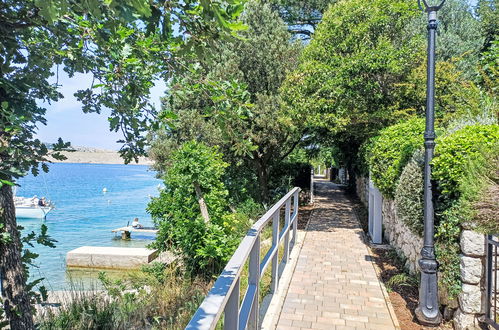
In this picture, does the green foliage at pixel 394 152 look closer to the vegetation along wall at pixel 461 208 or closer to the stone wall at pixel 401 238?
the stone wall at pixel 401 238

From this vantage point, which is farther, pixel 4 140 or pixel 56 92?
pixel 56 92

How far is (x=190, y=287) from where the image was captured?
5922 millimetres

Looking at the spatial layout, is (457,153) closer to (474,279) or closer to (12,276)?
(474,279)

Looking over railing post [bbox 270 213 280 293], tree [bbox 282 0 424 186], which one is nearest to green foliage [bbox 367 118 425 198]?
tree [bbox 282 0 424 186]

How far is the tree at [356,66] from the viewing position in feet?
27.6

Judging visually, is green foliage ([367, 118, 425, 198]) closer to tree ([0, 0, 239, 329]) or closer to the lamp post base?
the lamp post base

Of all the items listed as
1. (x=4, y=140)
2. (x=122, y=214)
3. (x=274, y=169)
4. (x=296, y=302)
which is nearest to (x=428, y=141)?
(x=296, y=302)

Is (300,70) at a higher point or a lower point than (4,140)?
higher

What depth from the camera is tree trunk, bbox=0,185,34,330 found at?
2855 mm

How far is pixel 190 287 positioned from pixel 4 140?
4315 millimetres

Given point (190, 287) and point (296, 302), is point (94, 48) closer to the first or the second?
point (296, 302)

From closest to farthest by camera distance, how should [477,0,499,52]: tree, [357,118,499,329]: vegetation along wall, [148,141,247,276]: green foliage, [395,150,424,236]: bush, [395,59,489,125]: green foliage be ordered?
[357,118,499,329]: vegetation along wall → [395,150,424,236]: bush → [148,141,247,276]: green foliage → [395,59,489,125]: green foliage → [477,0,499,52]: tree

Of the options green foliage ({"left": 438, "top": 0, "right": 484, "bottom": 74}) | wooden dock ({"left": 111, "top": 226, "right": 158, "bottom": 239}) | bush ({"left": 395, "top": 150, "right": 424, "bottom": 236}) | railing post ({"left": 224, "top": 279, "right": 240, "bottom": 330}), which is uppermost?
green foliage ({"left": 438, "top": 0, "right": 484, "bottom": 74})

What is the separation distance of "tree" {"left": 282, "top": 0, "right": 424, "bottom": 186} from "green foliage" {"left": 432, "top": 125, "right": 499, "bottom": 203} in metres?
4.52
